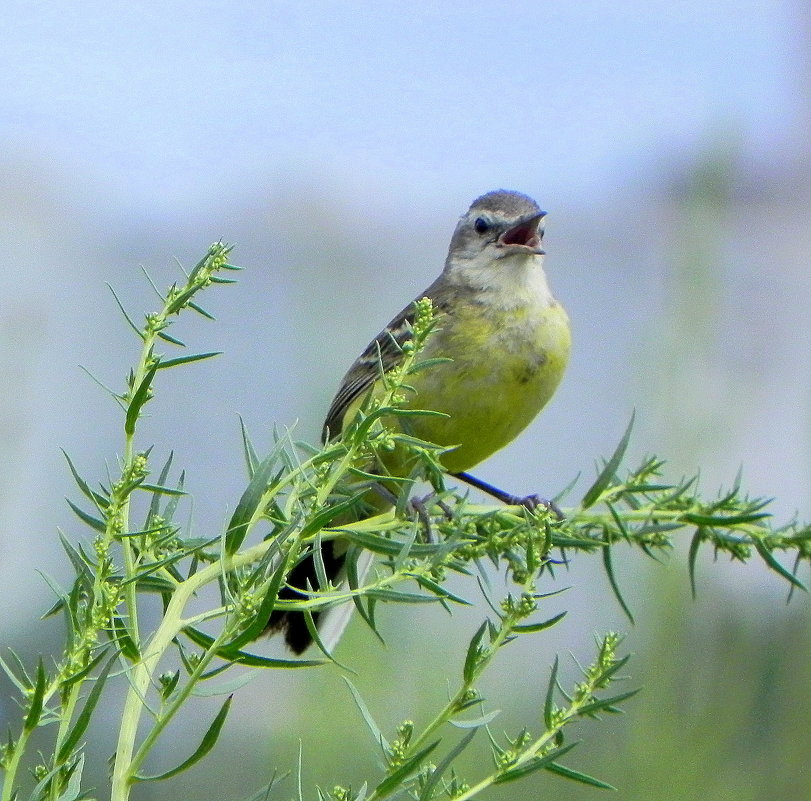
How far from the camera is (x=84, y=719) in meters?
0.70

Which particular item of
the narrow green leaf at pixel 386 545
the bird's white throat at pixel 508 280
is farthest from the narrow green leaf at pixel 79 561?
the bird's white throat at pixel 508 280

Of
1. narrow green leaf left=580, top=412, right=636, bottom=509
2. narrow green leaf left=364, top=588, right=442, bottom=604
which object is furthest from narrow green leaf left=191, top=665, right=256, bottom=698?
narrow green leaf left=580, top=412, right=636, bottom=509

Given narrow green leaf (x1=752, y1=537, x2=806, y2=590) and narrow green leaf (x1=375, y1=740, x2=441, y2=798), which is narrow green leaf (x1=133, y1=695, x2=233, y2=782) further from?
narrow green leaf (x1=752, y1=537, x2=806, y2=590)

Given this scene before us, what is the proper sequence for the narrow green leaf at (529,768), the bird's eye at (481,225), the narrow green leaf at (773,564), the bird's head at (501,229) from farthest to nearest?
the bird's eye at (481,225) → the bird's head at (501,229) → the narrow green leaf at (773,564) → the narrow green leaf at (529,768)

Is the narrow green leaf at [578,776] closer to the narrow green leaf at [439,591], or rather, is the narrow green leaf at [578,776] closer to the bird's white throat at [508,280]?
the narrow green leaf at [439,591]

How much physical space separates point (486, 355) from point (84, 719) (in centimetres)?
253

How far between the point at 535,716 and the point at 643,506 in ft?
10.6

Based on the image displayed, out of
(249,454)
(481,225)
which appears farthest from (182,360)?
(481,225)

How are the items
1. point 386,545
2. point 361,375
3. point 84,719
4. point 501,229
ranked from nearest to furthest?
point 84,719 → point 386,545 → point 361,375 → point 501,229

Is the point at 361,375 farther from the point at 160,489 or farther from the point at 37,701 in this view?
the point at 37,701

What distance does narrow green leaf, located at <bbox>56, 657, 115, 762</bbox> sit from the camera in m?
0.70

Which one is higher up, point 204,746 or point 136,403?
point 136,403

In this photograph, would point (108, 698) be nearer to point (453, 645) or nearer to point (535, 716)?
point (453, 645)

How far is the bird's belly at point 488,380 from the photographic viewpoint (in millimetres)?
3055
